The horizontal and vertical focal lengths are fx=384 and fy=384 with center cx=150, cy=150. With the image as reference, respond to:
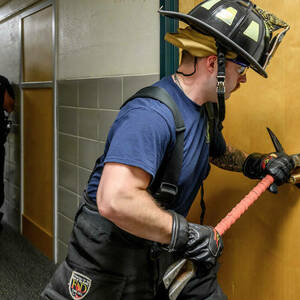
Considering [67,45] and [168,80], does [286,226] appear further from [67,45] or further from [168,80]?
[67,45]

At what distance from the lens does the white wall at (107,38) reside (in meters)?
2.14

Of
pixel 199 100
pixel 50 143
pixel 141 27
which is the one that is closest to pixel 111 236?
pixel 199 100

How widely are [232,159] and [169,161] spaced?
0.52 metres

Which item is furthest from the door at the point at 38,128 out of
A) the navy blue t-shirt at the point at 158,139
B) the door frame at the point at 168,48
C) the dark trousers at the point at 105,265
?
the navy blue t-shirt at the point at 158,139

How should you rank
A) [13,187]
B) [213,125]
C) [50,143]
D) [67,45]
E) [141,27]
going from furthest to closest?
[13,187] → [50,143] → [67,45] → [141,27] → [213,125]

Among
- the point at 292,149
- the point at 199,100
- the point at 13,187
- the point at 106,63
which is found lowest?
the point at 13,187

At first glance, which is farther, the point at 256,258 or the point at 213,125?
the point at 256,258

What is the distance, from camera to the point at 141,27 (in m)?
2.17

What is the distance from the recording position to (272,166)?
1.51 m

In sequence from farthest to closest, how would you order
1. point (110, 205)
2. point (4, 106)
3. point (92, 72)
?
1. point (4, 106)
2. point (92, 72)
3. point (110, 205)

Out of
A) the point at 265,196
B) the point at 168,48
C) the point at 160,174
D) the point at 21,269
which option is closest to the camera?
the point at 160,174

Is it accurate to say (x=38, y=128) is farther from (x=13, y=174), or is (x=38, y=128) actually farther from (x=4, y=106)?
(x=13, y=174)

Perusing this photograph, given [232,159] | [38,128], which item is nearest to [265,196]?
[232,159]

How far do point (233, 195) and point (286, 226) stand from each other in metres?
0.29
